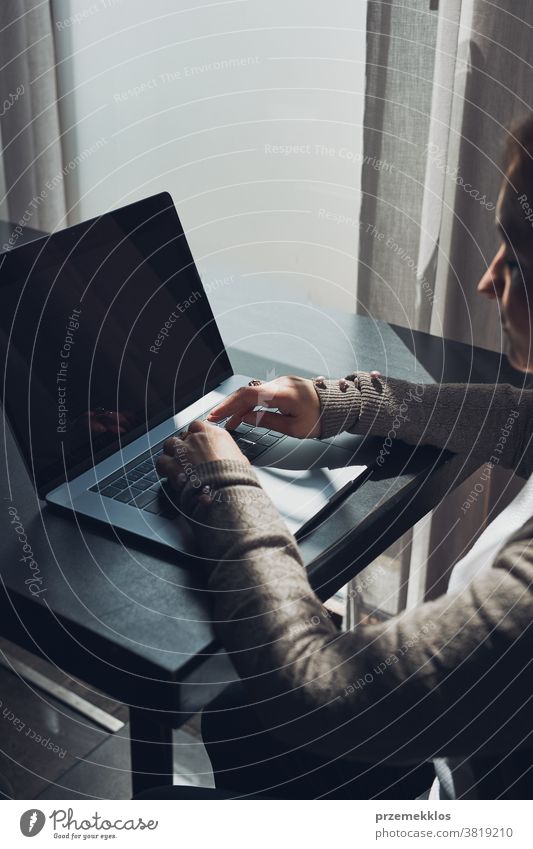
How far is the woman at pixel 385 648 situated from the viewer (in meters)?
0.67

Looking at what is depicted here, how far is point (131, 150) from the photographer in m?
1.94

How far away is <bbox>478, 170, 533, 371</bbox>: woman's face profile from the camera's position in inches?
31.4

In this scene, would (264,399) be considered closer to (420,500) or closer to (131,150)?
(420,500)

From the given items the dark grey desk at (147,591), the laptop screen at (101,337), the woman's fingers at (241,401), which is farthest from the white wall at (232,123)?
the dark grey desk at (147,591)

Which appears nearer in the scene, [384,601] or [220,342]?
[220,342]

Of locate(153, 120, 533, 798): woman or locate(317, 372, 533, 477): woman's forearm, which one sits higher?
locate(317, 372, 533, 477): woman's forearm

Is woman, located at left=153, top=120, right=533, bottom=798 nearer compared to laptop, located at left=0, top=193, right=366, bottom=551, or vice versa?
woman, located at left=153, top=120, right=533, bottom=798

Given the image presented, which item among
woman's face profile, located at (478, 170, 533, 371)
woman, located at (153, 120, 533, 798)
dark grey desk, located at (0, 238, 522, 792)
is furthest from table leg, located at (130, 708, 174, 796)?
woman's face profile, located at (478, 170, 533, 371)

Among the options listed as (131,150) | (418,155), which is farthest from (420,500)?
(131,150)

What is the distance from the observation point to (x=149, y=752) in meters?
0.90

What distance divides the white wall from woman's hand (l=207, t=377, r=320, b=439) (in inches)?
19.5

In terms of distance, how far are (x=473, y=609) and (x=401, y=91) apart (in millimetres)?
1000

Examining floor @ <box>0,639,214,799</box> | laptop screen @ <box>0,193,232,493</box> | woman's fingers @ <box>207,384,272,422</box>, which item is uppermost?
laptop screen @ <box>0,193,232,493</box>

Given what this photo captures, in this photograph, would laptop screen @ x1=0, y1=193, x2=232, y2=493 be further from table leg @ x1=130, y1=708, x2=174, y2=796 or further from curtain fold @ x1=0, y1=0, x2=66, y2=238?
curtain fold @ x1=0, y1=0, x2=66, y2=238
